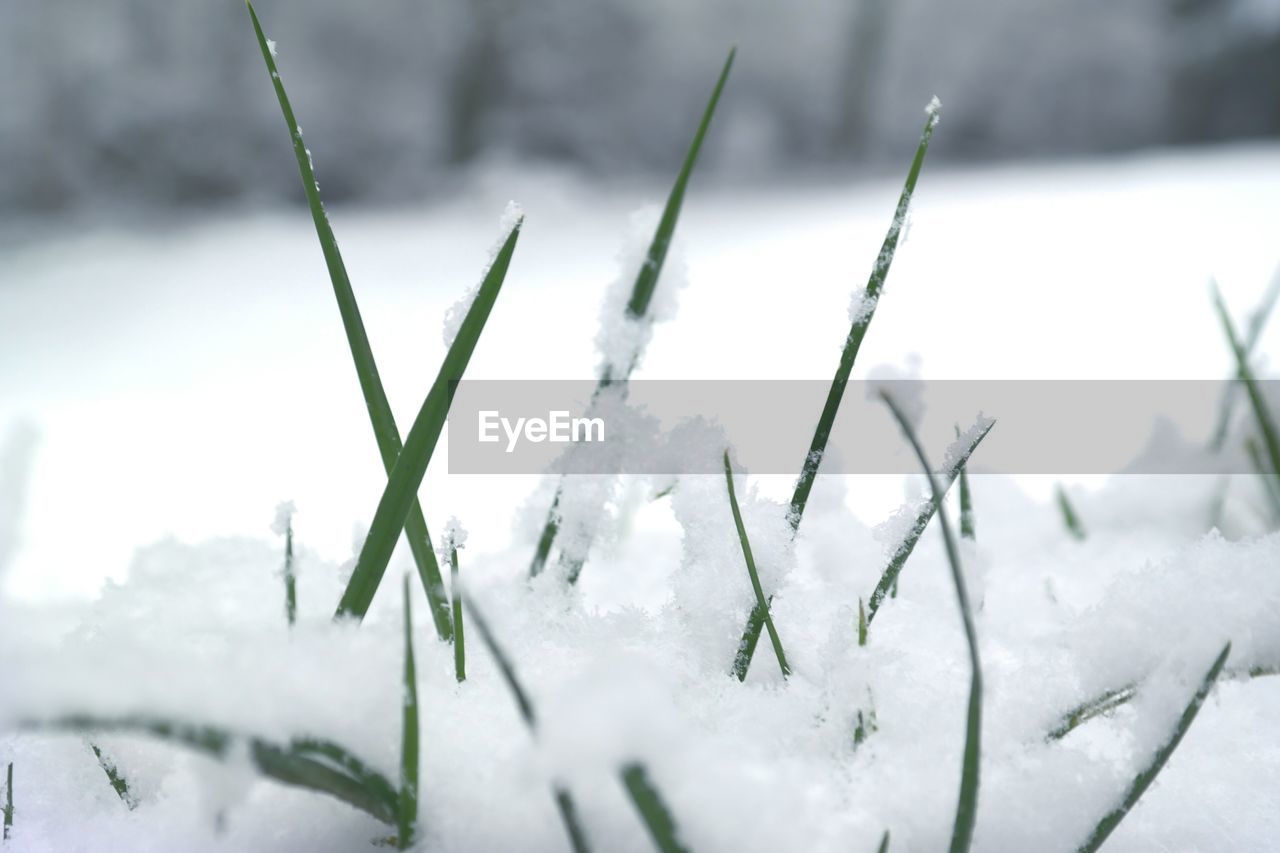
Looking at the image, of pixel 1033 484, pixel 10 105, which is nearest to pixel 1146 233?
pixel 1033 484

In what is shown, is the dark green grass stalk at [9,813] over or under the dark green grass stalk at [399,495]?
under

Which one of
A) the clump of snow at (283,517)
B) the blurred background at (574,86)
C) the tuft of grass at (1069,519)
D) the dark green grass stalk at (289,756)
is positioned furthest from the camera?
the blurred background at (574,86)

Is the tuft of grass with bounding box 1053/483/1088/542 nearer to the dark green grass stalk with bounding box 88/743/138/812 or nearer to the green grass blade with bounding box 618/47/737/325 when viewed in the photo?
the green grass blade with bounding box 618/47/737/325

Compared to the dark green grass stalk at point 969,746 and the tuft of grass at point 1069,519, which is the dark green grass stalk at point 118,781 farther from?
the tuft of grass at point 1069,519

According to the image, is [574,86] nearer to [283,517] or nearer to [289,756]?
[283,517]

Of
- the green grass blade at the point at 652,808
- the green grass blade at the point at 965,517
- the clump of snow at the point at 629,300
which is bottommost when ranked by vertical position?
the green grass blade at the point at 652,808

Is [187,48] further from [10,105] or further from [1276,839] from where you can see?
[1276,839]

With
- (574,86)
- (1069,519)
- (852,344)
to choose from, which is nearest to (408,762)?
(852,344)

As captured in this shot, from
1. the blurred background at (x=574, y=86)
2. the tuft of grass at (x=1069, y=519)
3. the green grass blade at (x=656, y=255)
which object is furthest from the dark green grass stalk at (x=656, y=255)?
the blurred background at (x=574, y=86)
